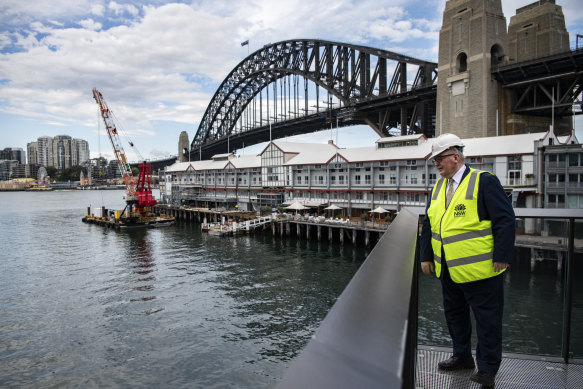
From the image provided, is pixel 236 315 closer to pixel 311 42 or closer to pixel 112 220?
pixel 112 220

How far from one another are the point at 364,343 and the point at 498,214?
2531 mm

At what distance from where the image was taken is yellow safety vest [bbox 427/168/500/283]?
331cm

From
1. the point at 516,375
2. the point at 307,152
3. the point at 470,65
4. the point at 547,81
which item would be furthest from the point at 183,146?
the point at 516,375

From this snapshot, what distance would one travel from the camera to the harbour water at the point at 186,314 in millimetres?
15827

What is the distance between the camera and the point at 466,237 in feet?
11.1

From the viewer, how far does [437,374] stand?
3.81 m

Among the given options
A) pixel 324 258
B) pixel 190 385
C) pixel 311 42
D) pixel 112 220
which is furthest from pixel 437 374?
pixel 311 42

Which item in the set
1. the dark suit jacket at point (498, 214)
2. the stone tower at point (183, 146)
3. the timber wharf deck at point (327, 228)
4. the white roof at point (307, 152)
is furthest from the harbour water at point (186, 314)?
the stone tower at point (183, 146)

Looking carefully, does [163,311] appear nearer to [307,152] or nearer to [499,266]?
[499,266]

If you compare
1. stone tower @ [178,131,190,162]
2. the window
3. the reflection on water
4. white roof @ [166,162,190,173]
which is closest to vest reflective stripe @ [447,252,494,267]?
the reflection on water

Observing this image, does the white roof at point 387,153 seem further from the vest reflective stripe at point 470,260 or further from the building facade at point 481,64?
the vest reflective stripe at point 470,260

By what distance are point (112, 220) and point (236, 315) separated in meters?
48.3

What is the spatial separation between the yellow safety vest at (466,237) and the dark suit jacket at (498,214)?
0.05 meters

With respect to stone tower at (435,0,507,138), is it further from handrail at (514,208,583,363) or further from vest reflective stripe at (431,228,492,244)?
vest reflective stripe at (431,228,492,244)
